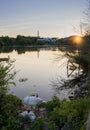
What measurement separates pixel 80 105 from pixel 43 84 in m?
14.7

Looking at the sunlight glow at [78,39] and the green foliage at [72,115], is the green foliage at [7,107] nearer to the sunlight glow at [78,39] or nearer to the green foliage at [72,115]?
the green foliage at [72,115]

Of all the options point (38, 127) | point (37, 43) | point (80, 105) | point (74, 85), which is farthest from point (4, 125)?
point (37, 43)

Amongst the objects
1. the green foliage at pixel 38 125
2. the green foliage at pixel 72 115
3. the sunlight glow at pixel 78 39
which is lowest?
the green foliage at pixel 38 125

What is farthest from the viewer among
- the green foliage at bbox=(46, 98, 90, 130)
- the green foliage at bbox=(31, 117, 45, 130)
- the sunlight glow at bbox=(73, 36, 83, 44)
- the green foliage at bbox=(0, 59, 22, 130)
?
the sunlight glow at bbox=(73, 36, 83, 44)

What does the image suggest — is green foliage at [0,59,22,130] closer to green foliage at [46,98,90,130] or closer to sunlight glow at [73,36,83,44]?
green foliage at [46,98,90,130]

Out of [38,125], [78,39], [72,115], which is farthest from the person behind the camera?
[78,39]

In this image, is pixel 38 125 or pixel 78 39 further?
pixel 78 39

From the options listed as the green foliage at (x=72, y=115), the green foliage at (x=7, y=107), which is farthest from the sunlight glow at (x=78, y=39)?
the green foliage at (x=72, y=115)

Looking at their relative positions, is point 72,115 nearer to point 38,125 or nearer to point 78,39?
point 38,125

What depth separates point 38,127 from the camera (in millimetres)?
9258

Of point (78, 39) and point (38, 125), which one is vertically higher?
point (78, 39)

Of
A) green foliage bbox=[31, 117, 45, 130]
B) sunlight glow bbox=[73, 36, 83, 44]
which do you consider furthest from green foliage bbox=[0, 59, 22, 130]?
sunlight glow bbox=[73, 36, 83, 44]

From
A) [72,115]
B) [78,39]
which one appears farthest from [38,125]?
[78,39]

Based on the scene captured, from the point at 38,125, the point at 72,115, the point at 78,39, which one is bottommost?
the point at 38,125
